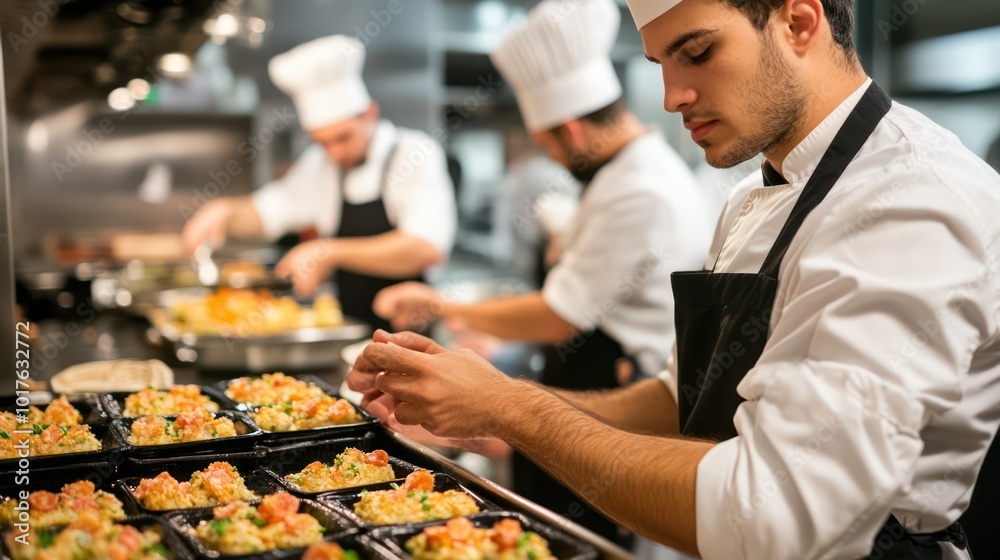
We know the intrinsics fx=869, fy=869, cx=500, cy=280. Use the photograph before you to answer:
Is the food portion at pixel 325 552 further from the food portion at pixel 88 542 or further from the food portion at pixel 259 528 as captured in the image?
the food portion at pixel 88 542

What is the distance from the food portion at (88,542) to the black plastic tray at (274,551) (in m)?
0.04

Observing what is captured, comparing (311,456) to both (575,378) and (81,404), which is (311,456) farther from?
(575,378)

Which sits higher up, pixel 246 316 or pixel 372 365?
pixel 372 365

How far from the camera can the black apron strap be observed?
1.49 meters

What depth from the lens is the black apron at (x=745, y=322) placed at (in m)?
1.45

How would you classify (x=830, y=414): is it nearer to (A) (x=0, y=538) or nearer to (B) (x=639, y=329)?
(A) (x=0, y=538)

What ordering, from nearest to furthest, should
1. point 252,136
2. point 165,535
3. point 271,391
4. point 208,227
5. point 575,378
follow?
point 165,535 < point 271,391 < point 575,378 < point 208,227 < point 252,136

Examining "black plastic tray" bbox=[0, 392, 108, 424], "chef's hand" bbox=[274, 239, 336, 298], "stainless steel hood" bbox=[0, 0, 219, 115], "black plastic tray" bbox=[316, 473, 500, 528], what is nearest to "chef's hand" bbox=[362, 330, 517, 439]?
"black plastic tray" bbox=[316, 473, 500, 528]

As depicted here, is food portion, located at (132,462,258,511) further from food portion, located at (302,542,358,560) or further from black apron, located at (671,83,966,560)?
black apron, located at (671,83,966,560)

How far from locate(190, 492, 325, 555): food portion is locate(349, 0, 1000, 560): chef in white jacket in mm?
332

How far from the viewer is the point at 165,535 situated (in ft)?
4.03

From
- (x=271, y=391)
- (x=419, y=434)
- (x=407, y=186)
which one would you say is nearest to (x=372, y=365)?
(x=419, y=434)

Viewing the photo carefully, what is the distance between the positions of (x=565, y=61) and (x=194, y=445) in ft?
7.43

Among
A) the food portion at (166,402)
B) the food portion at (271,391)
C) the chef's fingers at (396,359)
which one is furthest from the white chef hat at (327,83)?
the chef's fingers at (396,359)
